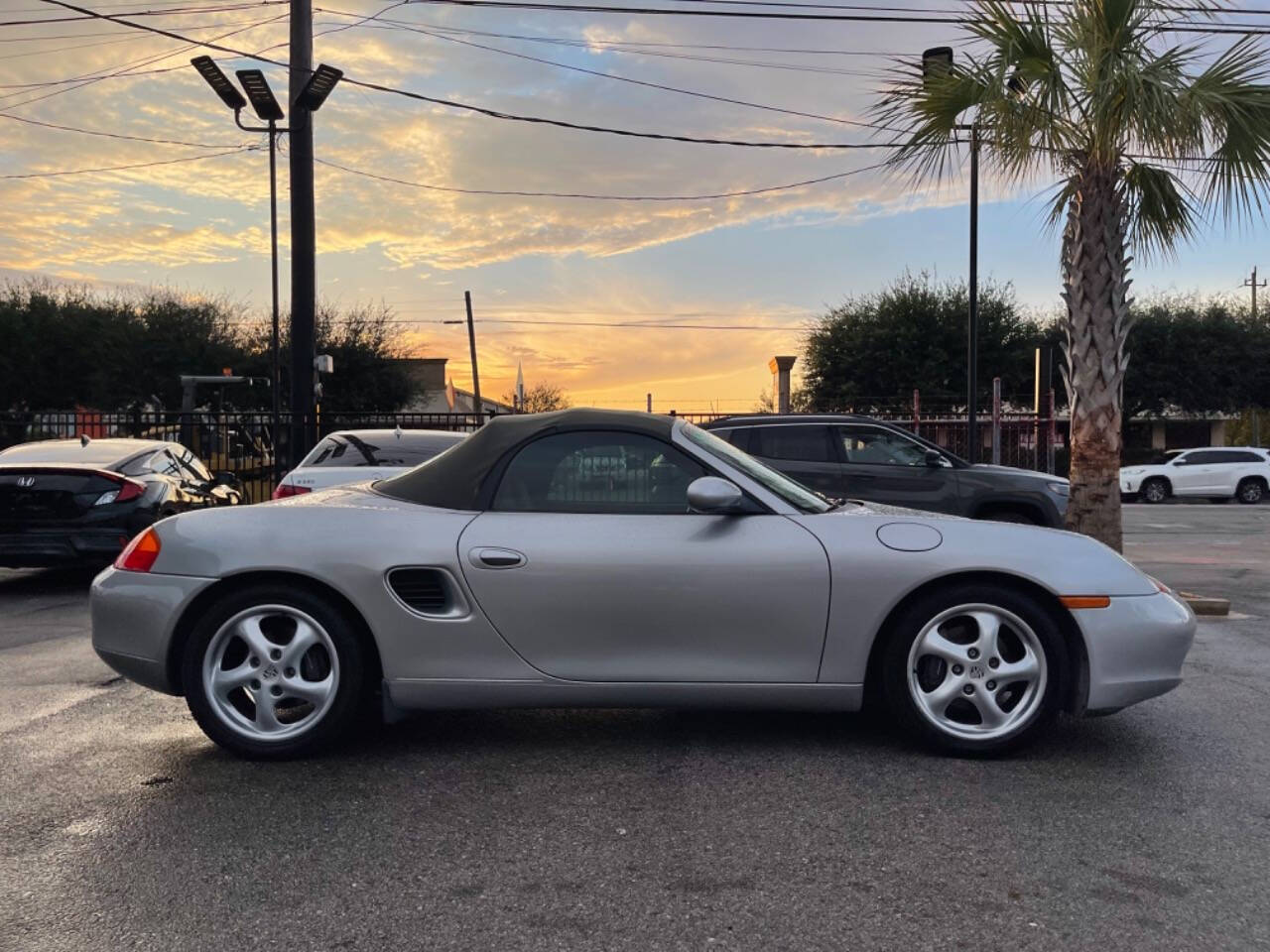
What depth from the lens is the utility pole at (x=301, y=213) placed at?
13.6 meters

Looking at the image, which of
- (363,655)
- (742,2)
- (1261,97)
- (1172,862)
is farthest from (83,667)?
(742,2)

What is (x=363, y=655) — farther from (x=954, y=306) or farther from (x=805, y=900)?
(x=954, y=306)

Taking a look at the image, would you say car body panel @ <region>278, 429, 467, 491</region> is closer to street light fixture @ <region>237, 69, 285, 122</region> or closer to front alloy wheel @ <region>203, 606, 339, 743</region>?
front alloy wheel @ <region>203, 606, 339, 743</region>

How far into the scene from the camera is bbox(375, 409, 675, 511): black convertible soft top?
4.09 m

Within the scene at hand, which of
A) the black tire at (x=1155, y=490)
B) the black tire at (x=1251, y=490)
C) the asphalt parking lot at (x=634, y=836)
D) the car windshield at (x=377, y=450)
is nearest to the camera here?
the asphalt parking lot at (x=634, y=836)

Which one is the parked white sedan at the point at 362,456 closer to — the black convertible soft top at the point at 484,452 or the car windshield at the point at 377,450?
the car windshield at the point at 377,450

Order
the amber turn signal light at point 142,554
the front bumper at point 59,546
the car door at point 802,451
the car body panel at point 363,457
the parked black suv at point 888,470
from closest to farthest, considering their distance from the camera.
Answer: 1. the amber turn signal light at point 142,554
2. the front bumper at point 59,546
3. the car body panel at point 363,457
4. the parked black suv at point 888,470
5. the car door at point 802,451

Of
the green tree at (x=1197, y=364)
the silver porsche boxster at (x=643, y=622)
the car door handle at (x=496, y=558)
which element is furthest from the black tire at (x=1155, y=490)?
the car door handle at (x=496, y=558)

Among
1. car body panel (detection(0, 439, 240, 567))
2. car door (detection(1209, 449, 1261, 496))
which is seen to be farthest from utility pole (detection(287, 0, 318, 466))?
car door (detection(1209, 449, 1261, 496))

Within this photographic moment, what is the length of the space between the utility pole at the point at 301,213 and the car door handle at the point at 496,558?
1032 centimetres

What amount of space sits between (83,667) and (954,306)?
33108 mm

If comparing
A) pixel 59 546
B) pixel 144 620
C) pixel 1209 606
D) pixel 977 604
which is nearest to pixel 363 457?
pixel 59 546

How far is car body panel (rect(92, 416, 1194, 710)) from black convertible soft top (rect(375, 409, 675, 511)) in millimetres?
177

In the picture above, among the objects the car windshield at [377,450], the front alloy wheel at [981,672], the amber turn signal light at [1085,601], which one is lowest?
the front alloy wheel at [981,672]
